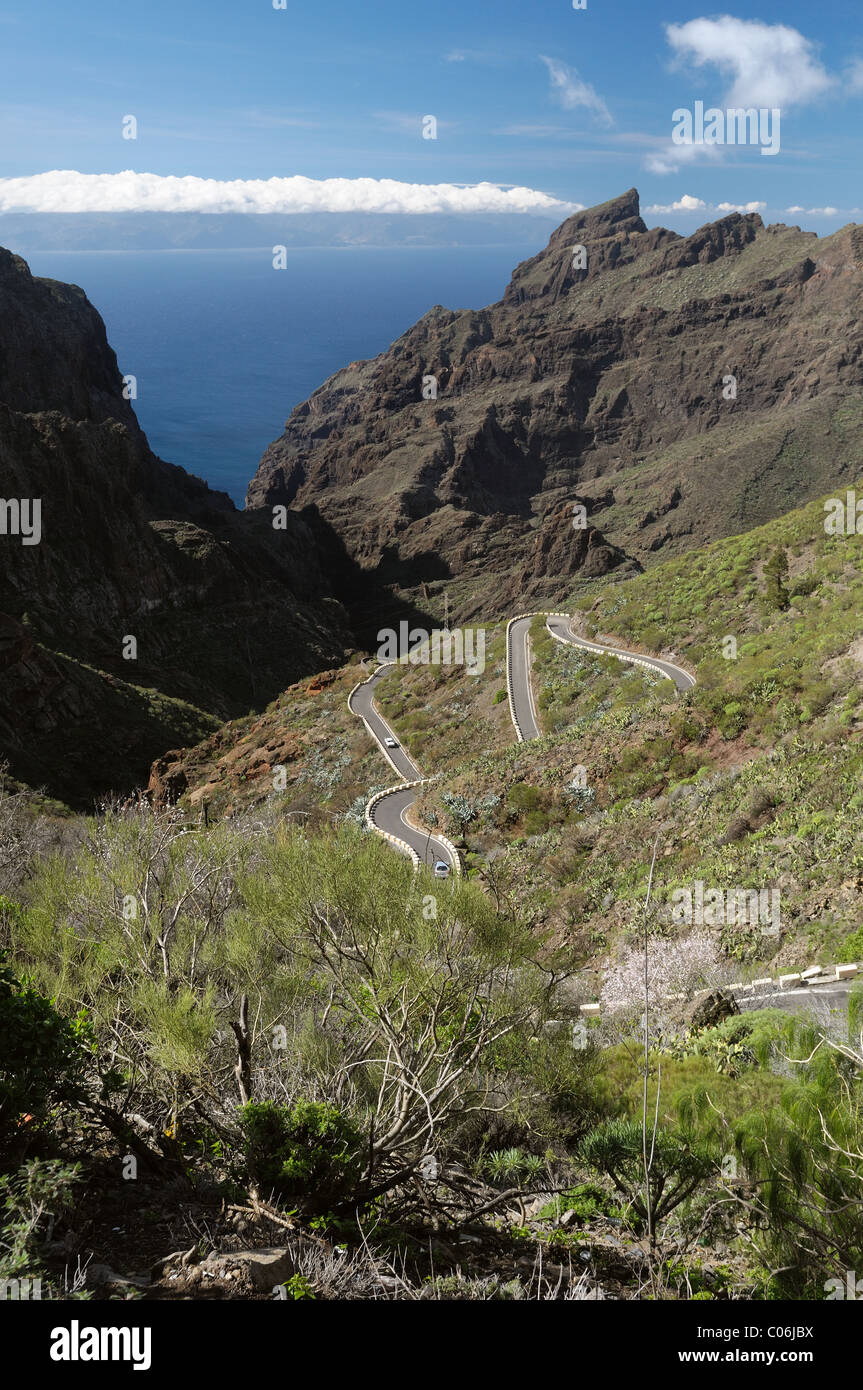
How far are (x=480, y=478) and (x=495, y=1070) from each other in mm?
154379

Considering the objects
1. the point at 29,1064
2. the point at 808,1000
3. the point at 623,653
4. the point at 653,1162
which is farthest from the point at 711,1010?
the point at 623,653

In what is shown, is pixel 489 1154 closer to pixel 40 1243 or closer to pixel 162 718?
pixel 40 1243

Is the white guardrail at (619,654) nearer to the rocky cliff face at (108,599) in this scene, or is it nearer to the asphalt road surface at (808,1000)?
the asphalt road surface at (808,1000)

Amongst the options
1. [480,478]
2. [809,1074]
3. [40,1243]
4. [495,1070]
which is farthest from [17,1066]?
[480,478]

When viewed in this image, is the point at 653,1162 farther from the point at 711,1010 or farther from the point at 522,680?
the point at 522,680

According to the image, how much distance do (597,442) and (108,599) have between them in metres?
141

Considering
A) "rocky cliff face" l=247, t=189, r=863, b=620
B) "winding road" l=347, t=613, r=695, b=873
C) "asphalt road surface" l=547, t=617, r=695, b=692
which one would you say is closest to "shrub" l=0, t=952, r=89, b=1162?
"winding road" l=347, t=613, r=695, b=873

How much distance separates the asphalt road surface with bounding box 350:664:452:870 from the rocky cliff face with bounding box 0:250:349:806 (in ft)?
44.0

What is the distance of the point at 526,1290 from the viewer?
621 cm

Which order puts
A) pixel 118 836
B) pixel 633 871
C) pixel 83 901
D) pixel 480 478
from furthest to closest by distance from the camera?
pixel 480 478 → pixel 633 871 → pixel 118 836 → pixel 83 901

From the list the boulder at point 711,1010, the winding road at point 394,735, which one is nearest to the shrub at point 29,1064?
the boulder at point 711,1010

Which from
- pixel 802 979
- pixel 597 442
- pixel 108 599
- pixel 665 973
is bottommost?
pixel 665 973

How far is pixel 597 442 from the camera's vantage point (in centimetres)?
18338

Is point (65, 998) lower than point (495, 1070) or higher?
higher
